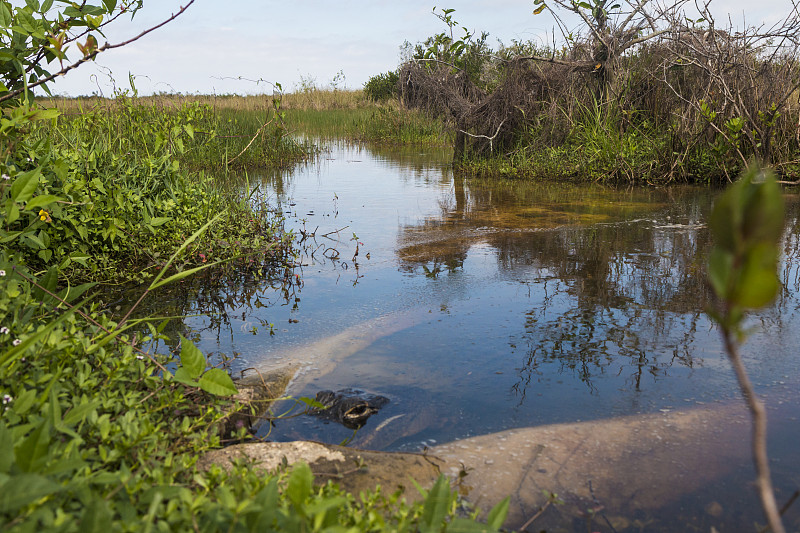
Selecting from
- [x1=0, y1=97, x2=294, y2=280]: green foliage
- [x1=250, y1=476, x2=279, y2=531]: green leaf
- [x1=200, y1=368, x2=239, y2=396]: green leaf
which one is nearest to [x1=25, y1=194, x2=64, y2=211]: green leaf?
[x1=200, y1=368, x2=239, y2=396]: green leaf

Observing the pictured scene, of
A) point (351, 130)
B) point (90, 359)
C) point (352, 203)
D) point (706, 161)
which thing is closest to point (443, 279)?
point (90, 359)

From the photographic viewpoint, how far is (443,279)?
15.9 ft

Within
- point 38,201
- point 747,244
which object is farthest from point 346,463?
point 747,244

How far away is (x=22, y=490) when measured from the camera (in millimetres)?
1226

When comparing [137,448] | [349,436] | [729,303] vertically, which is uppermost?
[729,303]

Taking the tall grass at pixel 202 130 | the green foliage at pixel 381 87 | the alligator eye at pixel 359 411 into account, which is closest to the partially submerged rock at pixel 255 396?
the alligator eye at pixel 359 411

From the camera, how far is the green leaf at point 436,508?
1441mm

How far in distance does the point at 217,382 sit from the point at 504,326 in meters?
2.09

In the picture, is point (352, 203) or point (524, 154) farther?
point (524, 154)

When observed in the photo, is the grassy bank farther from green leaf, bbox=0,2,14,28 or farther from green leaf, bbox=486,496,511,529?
green leaf, bbox=0,2,14,28

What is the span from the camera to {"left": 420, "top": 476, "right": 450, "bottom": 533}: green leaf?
4.73 feet

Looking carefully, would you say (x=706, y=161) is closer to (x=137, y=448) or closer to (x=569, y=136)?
(x=569, y=136)

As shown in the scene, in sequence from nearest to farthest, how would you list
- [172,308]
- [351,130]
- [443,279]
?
[172,308] < [443,279] < [351,130]

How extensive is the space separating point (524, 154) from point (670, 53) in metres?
2.85
